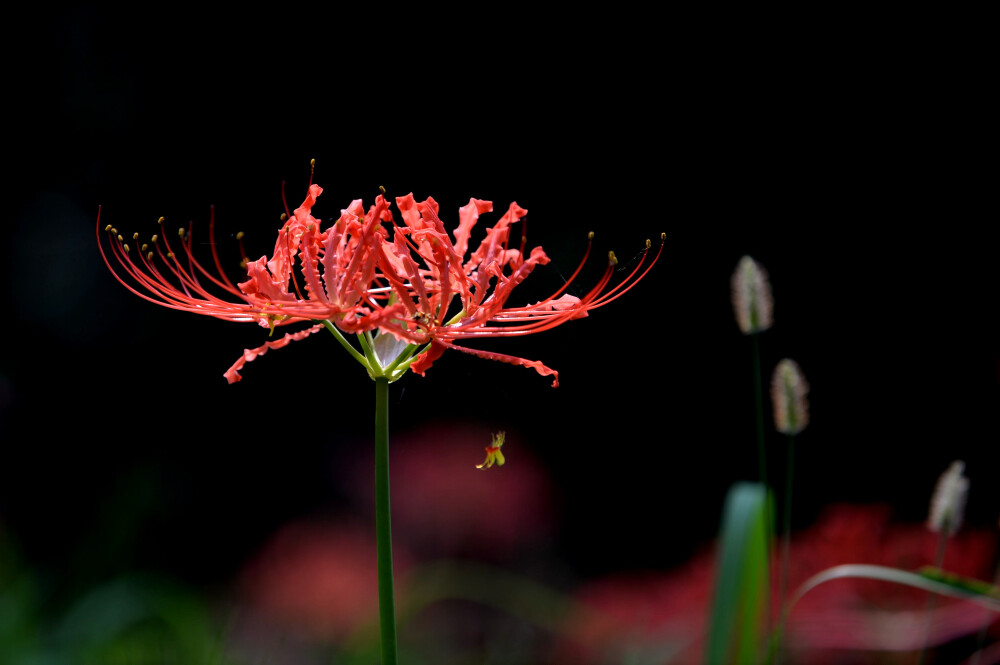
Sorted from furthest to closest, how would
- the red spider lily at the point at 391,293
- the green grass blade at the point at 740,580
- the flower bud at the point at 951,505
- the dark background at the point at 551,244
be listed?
the dark background at the point at 551,244, the flower bud at the point at 951,505, the red spider lily at the point at 391,293, the green grass blade at the point at 740,580

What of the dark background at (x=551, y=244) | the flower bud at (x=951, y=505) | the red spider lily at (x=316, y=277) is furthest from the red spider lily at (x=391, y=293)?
the dark background at (x=551, y=244)

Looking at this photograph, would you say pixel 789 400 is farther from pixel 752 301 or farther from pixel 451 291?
pixel 451 291

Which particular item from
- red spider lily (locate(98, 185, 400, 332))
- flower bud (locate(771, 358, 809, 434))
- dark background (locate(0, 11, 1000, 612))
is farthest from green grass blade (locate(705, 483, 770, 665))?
dark background (locate(0, 11, 1000, 612))

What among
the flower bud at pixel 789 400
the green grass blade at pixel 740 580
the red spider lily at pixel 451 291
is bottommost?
the green grass blade at pixel 740 580

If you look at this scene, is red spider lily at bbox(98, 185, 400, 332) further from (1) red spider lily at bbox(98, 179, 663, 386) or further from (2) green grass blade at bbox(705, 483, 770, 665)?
(2) green grass blade at bbox(705, 483, 770, 665)

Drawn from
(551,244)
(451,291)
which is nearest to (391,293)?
(451,291)

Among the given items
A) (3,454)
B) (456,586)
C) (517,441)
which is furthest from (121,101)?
(456,586)

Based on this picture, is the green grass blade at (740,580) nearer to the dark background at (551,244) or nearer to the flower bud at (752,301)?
the flower bud at (752,301)
